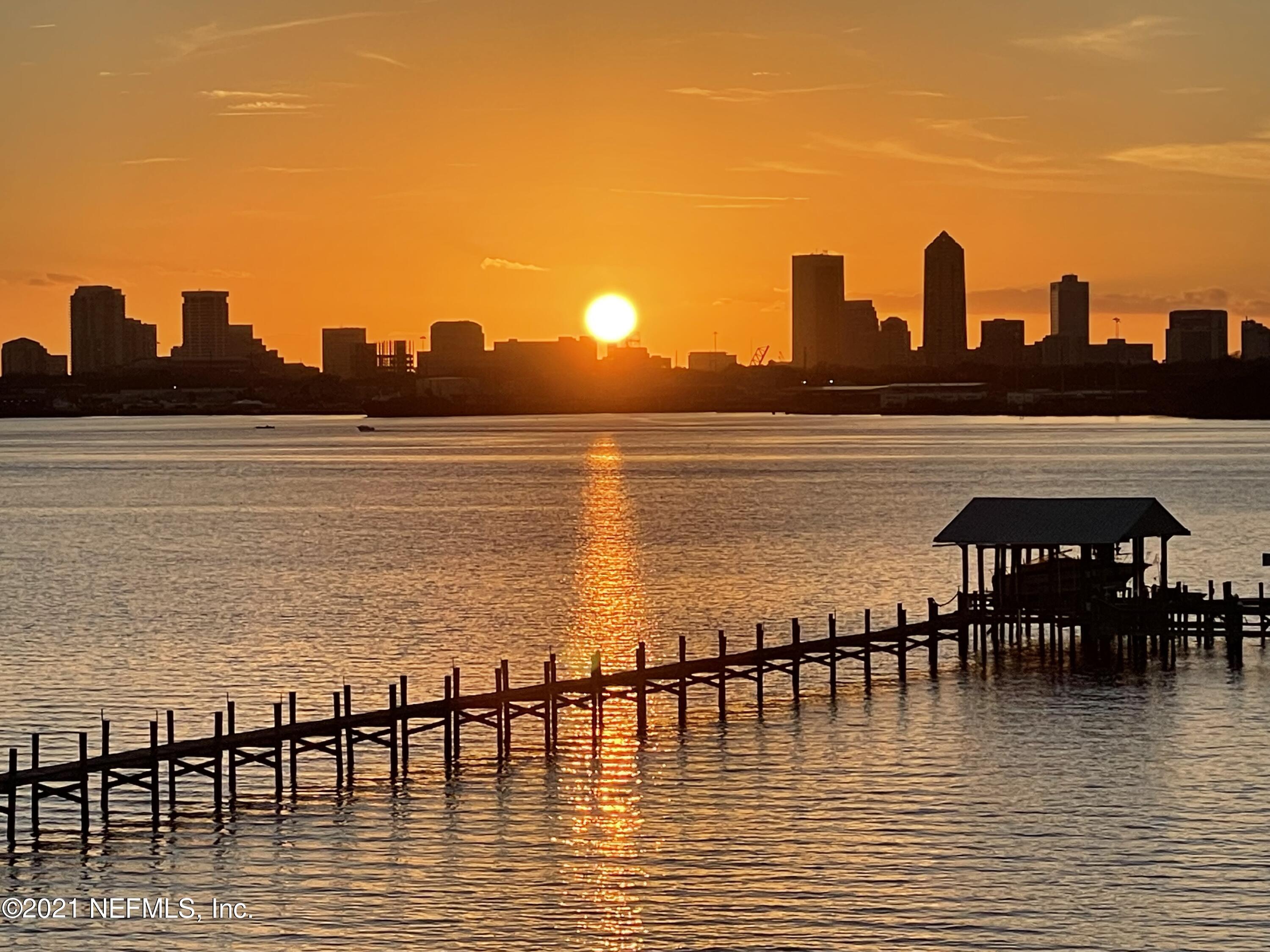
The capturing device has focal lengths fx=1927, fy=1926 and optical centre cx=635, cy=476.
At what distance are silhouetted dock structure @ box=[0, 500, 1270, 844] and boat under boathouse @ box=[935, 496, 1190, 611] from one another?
57 millimetres

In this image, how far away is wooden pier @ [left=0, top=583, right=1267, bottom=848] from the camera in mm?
40594

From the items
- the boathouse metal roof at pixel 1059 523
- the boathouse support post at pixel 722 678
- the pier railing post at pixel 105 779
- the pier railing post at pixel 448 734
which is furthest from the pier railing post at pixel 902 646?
the pier railing post at pixel 105 779

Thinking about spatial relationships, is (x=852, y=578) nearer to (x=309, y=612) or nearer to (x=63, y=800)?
(x=309, y=612)

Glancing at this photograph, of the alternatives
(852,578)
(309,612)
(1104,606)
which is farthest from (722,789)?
(852,578)

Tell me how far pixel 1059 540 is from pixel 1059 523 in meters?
0.92

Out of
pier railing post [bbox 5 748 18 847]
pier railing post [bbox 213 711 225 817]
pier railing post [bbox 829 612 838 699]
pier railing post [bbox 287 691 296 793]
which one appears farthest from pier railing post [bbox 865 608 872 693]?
pier railing post [bbox 5 748 18 847]

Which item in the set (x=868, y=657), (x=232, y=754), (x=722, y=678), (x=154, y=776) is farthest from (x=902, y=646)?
(x=154, y=776)

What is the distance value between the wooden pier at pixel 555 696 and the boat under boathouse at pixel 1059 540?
20.8 inches

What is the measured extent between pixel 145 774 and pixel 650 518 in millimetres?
104824

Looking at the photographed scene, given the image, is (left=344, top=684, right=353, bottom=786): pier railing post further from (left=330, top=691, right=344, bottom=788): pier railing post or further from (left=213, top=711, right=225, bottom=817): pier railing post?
(left=213, top=711, right=225, bottom=817): pier railing post

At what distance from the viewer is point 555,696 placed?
48.3 meters

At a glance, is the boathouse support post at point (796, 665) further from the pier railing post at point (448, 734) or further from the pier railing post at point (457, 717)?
the pier railing post at point (448, 734)

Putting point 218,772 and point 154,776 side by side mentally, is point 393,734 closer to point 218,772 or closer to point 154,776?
point 218,772

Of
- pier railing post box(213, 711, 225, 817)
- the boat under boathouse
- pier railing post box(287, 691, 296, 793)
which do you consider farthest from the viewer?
the boat under boathouse
